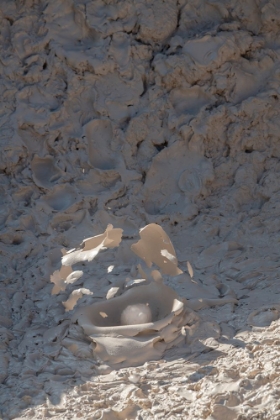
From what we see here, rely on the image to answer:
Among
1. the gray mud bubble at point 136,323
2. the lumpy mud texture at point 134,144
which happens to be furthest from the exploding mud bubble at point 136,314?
the lumpy mud texture at point 134,144

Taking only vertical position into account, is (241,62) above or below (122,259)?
above

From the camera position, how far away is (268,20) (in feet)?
13.3

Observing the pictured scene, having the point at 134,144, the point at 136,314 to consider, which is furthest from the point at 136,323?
the point at 134,144

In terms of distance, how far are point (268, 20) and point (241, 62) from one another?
27 centimetres

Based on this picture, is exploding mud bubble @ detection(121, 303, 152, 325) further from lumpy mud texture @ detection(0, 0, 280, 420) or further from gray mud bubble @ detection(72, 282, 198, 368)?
lumpy mud texture @ detection(0, 0, 280, 420)

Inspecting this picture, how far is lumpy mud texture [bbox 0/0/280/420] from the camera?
3477 millimetres

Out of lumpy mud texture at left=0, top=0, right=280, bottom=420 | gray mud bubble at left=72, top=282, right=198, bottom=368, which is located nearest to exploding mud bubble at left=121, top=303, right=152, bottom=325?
gray mud bubble at left=72, top=282, right=198, bottom=368

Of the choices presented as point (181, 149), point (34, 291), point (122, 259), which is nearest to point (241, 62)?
point (181, 149)

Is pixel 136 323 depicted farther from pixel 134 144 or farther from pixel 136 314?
pixel 134 144

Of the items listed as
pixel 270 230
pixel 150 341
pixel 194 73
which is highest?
pixel 194 73

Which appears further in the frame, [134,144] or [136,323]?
[134,144]

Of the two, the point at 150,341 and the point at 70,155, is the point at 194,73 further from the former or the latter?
the point at 150,341

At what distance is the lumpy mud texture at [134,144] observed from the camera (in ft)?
11.4

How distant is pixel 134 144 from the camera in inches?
158
